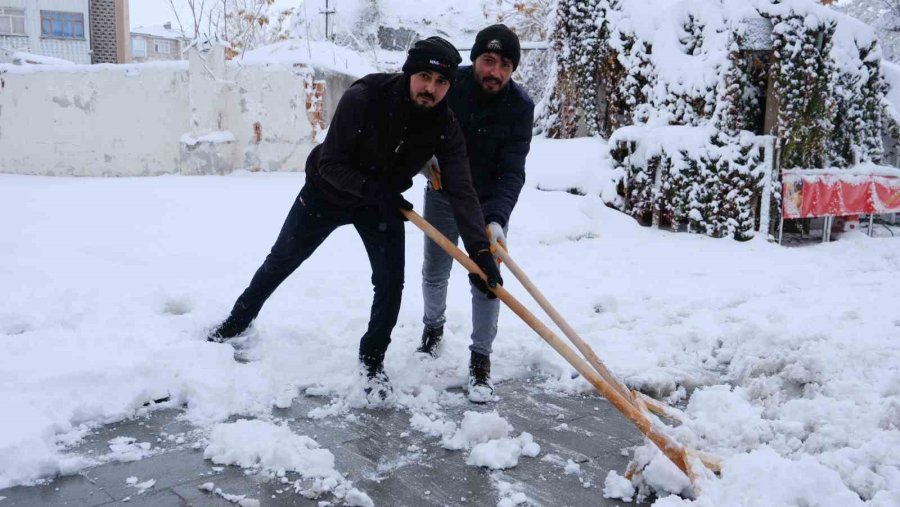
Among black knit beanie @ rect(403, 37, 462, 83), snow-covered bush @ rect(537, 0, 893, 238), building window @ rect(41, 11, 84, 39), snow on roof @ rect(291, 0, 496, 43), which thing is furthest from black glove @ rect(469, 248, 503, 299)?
building window @ rect(41, 11, 84, 39)

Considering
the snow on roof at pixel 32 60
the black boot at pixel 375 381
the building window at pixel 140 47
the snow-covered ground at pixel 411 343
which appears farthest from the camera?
the building window at pixel 140 47

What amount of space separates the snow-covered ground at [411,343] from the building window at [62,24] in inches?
885

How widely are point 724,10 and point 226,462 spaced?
9183mm

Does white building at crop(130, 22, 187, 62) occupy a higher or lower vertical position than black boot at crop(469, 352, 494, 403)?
higher

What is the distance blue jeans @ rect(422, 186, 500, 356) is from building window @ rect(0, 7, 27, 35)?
30.5 meters

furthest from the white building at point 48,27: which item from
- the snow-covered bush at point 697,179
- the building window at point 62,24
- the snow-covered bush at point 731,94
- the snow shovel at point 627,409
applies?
the snow shovel at point 627,409

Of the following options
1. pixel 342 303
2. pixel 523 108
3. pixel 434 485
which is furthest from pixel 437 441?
pixel 342 303

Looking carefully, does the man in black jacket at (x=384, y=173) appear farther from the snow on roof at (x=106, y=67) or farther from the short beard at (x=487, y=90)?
the snow on roof at (x=106, y=67)

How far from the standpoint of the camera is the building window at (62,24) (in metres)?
27.1

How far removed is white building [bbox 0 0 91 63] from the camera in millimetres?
27078

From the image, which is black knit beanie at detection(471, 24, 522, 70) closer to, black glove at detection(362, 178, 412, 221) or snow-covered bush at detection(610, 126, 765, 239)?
black glove at detection(362, 178, 412, 221)

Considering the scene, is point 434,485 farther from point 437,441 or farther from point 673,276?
point 673,276

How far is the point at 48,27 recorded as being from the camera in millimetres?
27469

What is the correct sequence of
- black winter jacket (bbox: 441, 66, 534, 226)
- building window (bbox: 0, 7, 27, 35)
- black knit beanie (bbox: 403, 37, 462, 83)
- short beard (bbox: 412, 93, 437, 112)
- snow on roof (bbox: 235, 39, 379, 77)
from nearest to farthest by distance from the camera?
black knit beanie (bbox: 403, 37, 462, 83) < short beard (bbox: 412, 93, 437, 112) < black winter jacket (bbox: 441, 66, 534, 226) < snow on roof (bbox: 235, 39, 379, 77) < building window (bbox: 0, 7, 27, 35)
